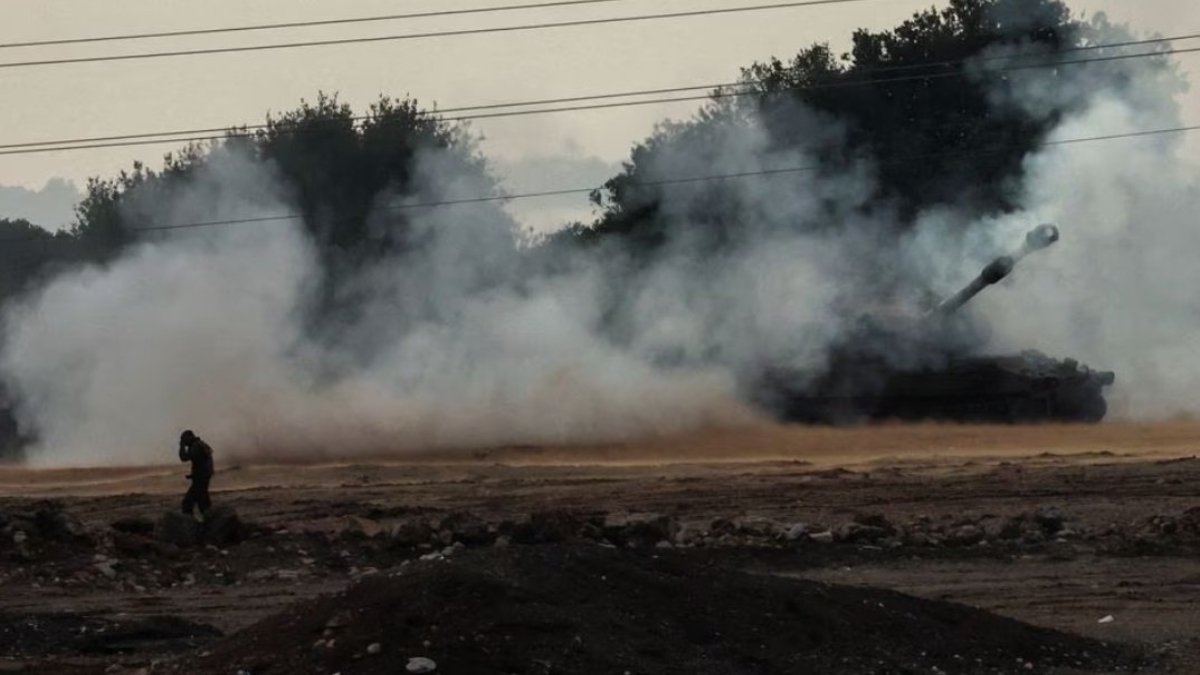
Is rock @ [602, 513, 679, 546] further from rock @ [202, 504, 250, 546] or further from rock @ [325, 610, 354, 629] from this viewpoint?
rock @ [325, 610, 354, 629]

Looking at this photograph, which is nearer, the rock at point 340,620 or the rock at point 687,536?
the rock at point 340,620

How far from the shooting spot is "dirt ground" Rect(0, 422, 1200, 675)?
15.6 metres

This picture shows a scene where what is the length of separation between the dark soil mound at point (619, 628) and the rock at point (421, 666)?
0.05 m

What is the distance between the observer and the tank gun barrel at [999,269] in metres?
37.6

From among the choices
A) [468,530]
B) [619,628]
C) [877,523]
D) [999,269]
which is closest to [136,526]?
[468,530]

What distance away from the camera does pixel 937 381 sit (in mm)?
37875

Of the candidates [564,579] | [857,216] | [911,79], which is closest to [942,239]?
[857,216]

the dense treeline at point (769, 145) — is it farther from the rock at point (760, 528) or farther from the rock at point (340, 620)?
the rock at point (340, 620)

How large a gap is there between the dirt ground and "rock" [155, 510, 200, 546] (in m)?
0.37

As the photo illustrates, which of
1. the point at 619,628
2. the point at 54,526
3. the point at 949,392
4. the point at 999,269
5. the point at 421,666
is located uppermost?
the point at 999,269

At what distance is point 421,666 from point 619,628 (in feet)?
5.21

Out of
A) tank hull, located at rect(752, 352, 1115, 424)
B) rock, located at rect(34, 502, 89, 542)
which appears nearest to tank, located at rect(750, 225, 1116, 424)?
tank hull, located at rect(752, 352, 1115, 424)

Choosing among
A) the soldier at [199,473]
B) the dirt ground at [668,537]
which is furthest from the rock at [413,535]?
the soldier at [199,473]

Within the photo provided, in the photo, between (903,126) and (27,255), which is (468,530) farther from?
(27,255)
